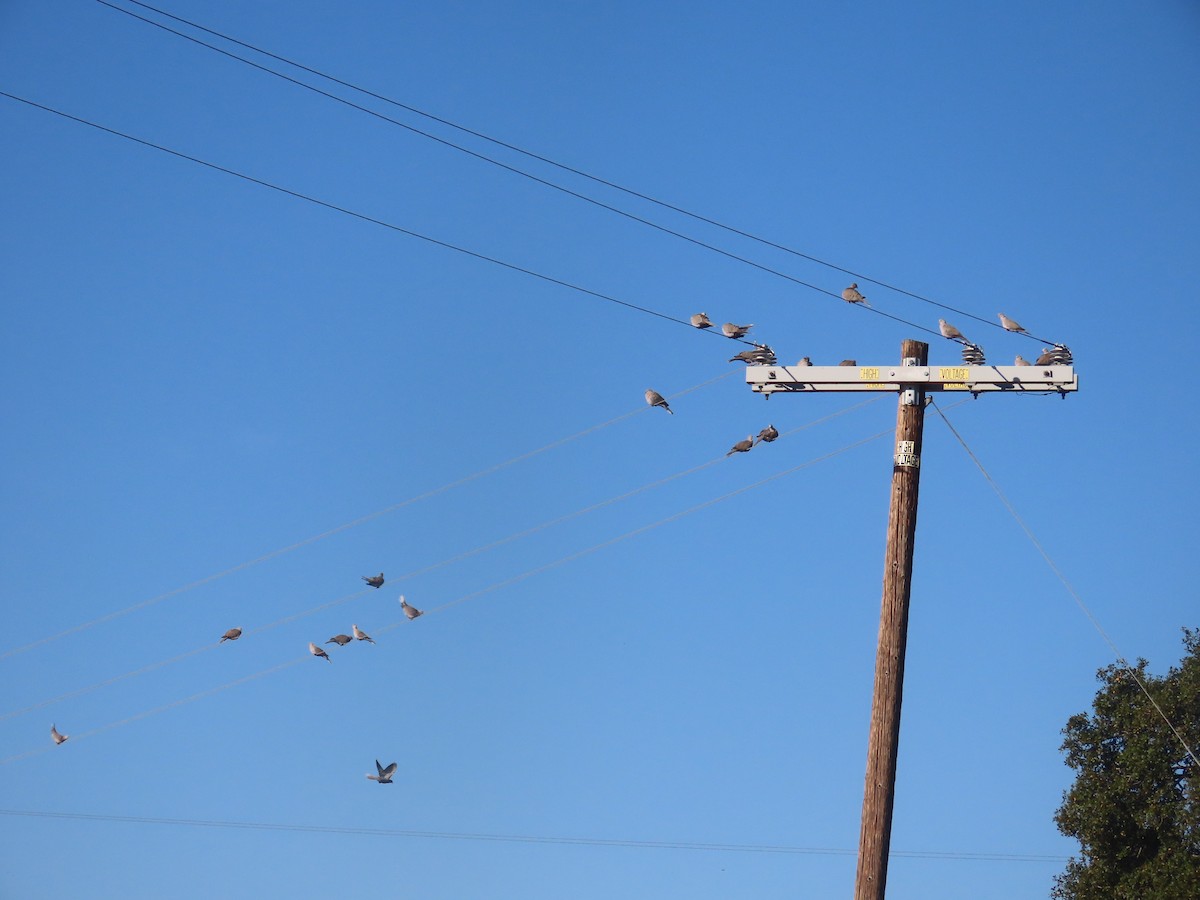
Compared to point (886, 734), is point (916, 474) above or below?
above

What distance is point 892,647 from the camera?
13.1 metres

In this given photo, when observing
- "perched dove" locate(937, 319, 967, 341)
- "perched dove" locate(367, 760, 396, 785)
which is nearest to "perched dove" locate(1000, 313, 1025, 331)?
"perched dove" locate(937, 319, 967, 341)

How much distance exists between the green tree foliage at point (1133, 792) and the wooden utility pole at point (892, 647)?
13128 mm

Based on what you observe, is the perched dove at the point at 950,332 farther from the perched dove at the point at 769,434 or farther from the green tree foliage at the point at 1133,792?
the green tree foliage at the point at 1133,792

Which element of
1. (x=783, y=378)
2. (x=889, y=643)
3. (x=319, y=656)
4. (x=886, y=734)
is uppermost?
(x=783, y=378)

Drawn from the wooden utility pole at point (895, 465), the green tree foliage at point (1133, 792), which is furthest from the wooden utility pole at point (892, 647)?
the green tree foliage at point (1133, 792)

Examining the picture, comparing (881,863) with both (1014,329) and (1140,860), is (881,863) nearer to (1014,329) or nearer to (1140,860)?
(1014,329)

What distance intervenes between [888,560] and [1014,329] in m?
4.72

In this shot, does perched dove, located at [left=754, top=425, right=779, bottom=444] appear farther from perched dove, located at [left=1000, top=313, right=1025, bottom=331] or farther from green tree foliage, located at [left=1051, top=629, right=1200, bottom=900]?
green tree foliage, located at [left=1051, top=629, right=1200, bottom=900]

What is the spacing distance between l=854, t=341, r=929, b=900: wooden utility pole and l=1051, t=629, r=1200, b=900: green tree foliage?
13128mm

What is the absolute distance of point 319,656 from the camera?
2075 cm

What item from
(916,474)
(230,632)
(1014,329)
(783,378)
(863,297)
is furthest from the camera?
(230,632)

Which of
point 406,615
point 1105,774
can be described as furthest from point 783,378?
point 1105,774

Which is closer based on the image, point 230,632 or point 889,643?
point 889,643
